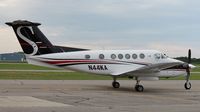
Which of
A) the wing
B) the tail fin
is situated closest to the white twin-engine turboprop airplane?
the tail fin

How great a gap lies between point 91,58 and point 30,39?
4.02 m

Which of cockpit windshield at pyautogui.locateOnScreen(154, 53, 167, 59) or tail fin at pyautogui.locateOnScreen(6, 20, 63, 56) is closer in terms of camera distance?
tail fin at pyautogui.locateOnScreen(6, 20, 63, 56)

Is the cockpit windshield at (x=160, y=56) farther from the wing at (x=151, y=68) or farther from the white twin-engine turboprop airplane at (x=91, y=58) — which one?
the wing at (x=151, y=68)

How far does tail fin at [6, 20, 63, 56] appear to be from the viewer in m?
29.7

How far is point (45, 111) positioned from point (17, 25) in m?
14.9

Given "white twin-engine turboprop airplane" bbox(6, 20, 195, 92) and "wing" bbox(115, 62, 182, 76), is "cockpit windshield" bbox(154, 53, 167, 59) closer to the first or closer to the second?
"white twin-engine turboprop airplane" bbox(6, 20, 195, 92)

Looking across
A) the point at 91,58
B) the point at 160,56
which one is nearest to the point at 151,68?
the point at 160,56

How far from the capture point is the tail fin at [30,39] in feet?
97.3

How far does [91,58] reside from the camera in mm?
29531

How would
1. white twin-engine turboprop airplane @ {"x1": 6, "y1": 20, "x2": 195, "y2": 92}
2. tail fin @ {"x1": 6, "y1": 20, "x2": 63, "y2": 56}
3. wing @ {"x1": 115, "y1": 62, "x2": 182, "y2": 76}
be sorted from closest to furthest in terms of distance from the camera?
wing @ {"x1": 115, "y1": 62, "x2": 182, "y2": 76}
white twin-engine turboprop airplane @ {"x1": 6, "y1": 20, "x2": 195, "y2": 92}
tail fin @ {"x1": 6, "y1": 20, "x2": 63, "y2": 56}

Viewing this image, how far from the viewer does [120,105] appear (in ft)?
61.4

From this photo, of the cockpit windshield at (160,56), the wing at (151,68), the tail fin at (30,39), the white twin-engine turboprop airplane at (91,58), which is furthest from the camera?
the cockpit windshield at (160,56)

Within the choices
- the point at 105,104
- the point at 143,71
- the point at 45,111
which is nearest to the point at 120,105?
the point at 105,104

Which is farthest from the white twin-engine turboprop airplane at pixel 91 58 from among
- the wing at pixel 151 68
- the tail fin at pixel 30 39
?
the wing at pixel 151 68
